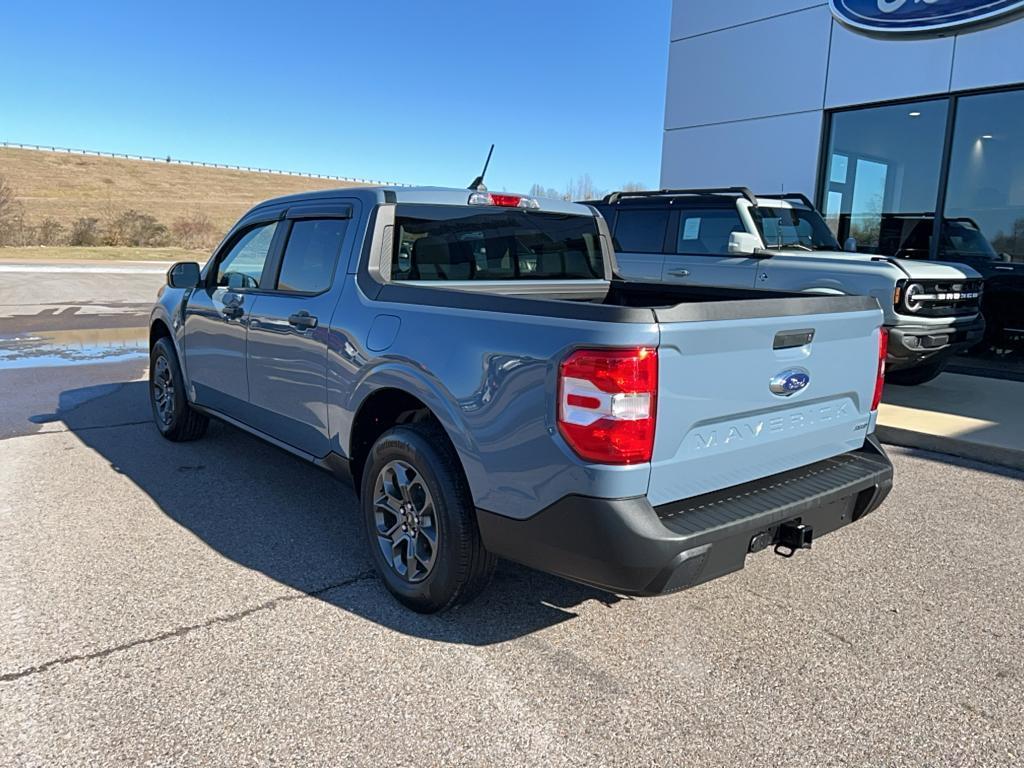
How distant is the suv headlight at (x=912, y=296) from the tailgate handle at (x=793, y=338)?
4.73 m

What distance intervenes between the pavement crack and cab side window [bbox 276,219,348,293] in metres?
1.48

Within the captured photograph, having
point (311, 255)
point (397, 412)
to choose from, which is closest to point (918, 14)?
point (311, 255)

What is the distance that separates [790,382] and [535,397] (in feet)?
3.50

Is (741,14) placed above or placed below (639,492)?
above

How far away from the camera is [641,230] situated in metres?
9.23

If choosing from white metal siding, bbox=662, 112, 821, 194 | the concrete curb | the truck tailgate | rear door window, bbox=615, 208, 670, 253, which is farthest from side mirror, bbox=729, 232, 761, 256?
white metal siding, bbox=662, 112, 821, 194

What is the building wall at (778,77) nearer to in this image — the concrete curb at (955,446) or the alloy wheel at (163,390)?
the concrete curb at (955,446)

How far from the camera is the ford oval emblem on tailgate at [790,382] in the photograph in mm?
2941

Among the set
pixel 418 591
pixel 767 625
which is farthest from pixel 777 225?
pixel 418 591

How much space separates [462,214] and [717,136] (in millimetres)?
10624

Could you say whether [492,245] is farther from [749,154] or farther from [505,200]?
[749,154]

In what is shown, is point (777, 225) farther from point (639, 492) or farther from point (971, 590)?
point (639, 492)

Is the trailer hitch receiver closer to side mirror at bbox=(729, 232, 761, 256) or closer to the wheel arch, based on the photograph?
the wheel arch

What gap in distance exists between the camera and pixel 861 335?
3.31m
